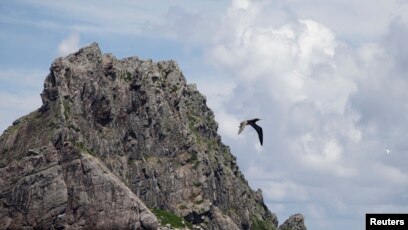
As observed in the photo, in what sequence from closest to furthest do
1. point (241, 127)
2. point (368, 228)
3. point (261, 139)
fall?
point (368, 228) → point (241, 127) → point (261, 139)

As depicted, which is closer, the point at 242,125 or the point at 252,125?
the point at 242,125

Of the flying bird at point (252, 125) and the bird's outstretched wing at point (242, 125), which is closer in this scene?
the bird's outstretched wing at point (242, 125)

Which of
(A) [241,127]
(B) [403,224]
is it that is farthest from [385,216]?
(A) [241,127]

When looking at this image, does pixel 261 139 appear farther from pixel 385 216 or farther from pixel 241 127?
pixel 385 216

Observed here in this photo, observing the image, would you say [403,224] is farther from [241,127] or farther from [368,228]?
[241,127]

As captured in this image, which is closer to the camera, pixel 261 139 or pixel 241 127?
pixel 241 127

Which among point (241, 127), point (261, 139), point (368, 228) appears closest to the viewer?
point (368, 228)

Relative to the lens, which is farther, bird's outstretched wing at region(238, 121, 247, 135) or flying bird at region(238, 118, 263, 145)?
flying bird at region(238, 118, 263, 145)

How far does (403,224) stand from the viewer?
233ft

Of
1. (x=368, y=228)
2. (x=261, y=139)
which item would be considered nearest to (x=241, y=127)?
(x=261, y=139)

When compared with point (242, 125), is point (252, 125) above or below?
above

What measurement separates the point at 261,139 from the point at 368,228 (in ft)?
45.2

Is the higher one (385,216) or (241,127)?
(241,127)

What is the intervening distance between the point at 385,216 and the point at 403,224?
1353 mm
